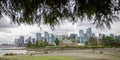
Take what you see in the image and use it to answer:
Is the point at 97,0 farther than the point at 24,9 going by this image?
No

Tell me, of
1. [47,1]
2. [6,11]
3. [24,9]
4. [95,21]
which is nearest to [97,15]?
[95,21]

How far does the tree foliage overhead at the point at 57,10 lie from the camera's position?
1893mm

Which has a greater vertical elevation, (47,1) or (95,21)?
(47,1)

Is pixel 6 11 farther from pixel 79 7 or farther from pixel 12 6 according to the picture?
pixel 79 7

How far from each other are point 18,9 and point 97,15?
2.13 feet

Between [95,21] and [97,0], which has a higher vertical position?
[97,0]

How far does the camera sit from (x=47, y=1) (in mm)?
1904

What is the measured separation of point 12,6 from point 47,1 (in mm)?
289

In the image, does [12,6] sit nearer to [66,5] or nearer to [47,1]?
[47,1]

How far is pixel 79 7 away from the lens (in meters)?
1.97

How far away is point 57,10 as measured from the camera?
6.63ft

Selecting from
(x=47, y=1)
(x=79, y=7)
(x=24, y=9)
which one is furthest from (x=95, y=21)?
(x=24, y=9)

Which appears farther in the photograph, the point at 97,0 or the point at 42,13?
the point at 42,13

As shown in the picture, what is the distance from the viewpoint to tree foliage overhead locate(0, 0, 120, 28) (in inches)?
74.5
